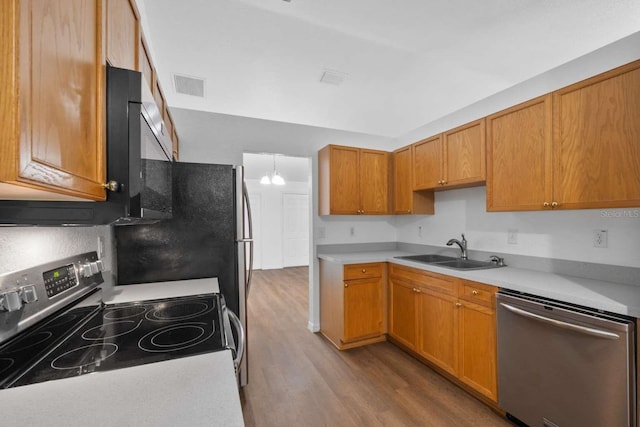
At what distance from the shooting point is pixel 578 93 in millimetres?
1667

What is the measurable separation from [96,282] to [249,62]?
1.92 m

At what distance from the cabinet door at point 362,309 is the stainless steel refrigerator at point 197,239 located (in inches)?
42.5

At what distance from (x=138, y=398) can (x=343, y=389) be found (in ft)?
6.11

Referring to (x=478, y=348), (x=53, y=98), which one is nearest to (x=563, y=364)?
(x=478, y=348)

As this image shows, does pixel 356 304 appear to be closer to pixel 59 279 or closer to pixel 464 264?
pixel 464 264

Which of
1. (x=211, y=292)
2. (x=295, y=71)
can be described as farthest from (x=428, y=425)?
(x=295, y=71)

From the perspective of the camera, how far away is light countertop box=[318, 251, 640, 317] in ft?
4.42

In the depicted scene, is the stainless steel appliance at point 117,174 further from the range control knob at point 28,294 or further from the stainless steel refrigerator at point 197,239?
the stainless steel refrigerator at point 197,239

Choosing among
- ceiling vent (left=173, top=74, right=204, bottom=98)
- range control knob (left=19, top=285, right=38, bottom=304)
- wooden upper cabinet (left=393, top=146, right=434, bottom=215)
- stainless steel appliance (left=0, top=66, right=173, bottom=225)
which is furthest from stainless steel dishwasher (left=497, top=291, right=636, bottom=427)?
ceiling vent (left=173, top=74, right=204, bottom=98)

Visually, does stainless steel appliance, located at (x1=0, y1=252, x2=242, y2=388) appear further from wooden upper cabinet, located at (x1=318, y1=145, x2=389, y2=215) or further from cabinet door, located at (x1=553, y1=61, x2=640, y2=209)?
cabinet door, located at (x1=553, y1=61, x2=640, y2=209)

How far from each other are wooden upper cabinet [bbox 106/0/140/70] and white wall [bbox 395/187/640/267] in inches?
107

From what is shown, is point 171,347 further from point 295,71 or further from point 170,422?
point 295,71

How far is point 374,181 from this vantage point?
326 cm

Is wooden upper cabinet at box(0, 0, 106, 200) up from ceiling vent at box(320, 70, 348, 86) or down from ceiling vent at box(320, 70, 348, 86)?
down
